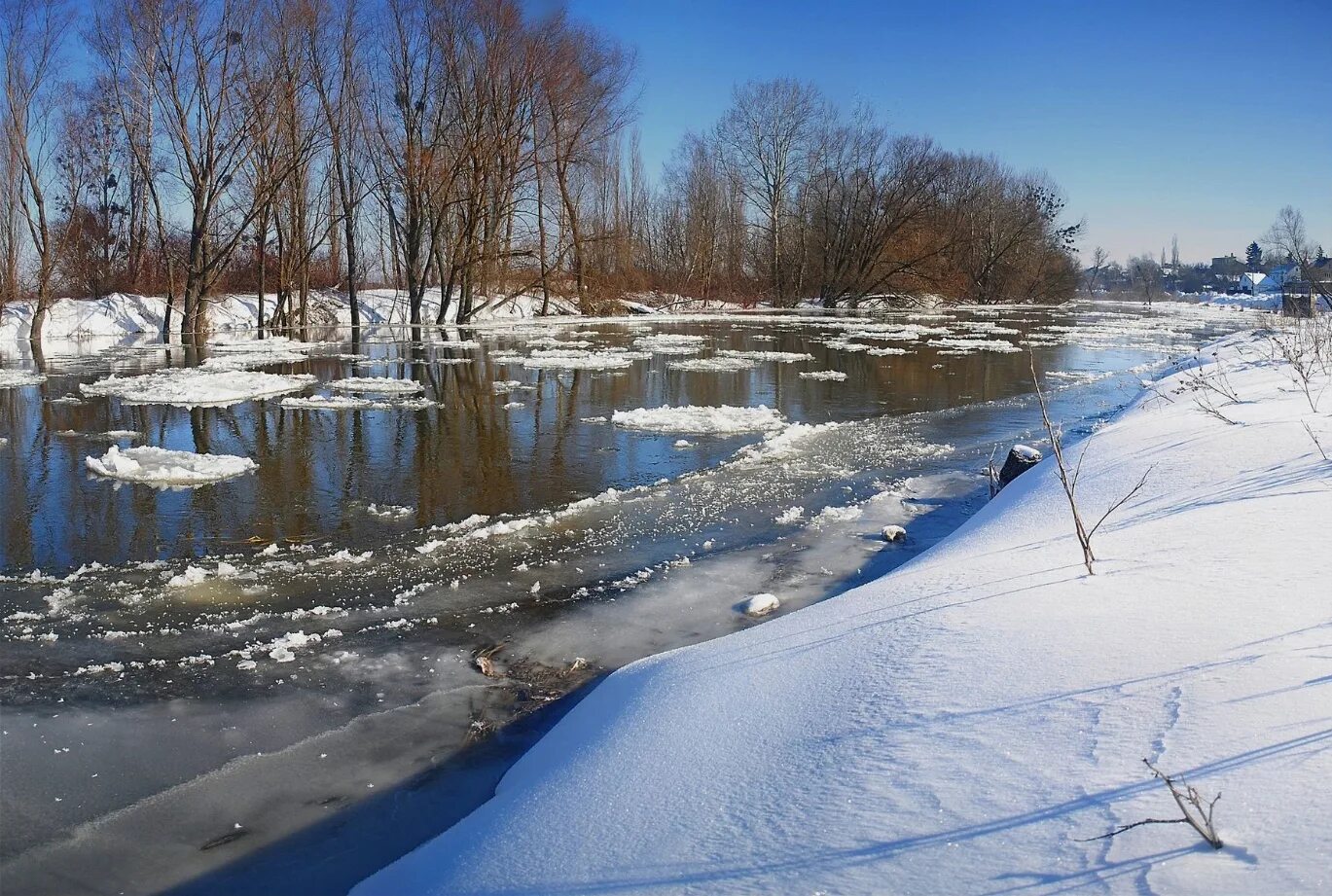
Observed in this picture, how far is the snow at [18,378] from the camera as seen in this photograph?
460 inches

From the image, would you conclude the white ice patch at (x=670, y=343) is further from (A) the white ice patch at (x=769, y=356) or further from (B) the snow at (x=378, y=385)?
(B) the snow at (x=378, y=385)

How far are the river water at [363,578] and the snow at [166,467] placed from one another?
0.62 ft

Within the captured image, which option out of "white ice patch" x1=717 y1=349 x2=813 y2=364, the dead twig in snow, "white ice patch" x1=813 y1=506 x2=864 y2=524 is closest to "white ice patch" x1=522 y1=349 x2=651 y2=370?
"white ice patch" x1=717 y1=349 x2=813 y2=364

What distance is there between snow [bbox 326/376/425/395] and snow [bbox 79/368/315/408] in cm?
47

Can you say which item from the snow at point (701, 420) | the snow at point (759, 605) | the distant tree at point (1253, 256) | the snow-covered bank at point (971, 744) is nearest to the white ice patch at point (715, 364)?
the snow at point (701, 420)

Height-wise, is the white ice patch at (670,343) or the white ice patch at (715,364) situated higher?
the white ice patch at (670,343)

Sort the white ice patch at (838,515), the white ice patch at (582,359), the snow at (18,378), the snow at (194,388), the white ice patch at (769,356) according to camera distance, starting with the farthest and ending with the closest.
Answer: the white ice patch at (769,356), the white ice patch at (582,359), the snow at (18,378), the snow at (194,388), the white ice patch at (838,515)

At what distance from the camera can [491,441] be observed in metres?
8.18

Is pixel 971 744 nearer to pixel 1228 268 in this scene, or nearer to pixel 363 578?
pixel 363 578

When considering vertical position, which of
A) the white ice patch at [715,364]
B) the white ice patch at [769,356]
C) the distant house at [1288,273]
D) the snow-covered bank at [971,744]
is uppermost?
the distant house at [1288,273]

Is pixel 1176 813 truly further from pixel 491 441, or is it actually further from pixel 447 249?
pixel 447 249

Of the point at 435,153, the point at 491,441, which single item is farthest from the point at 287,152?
the point at 491,441

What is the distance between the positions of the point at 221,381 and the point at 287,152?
14.7m

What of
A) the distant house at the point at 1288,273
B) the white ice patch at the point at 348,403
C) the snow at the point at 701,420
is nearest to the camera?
the snow at the point at 701,420
